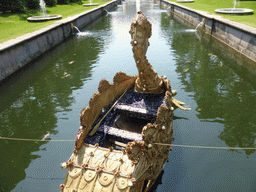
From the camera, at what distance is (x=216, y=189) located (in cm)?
528

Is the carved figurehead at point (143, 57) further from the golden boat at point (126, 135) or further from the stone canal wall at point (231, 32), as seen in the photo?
the stone canal wall at point (231, 32)

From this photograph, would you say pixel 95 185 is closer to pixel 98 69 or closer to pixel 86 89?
pixel 86 89

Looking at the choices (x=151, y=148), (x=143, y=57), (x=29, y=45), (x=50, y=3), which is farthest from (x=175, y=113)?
(x=50, y=3)

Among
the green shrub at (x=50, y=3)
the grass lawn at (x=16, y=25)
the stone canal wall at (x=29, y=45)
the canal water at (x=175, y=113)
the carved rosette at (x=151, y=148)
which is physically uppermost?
the green shrub at (x=50, y=3)

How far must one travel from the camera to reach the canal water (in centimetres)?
574

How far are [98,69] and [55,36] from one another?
723 centimetres

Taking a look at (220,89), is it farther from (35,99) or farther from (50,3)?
(50,3)

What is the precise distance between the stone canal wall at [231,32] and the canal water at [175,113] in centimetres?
73

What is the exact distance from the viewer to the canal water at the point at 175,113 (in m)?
5.74

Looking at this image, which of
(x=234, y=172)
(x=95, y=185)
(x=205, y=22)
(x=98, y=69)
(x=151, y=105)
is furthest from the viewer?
(x=205, y=22)

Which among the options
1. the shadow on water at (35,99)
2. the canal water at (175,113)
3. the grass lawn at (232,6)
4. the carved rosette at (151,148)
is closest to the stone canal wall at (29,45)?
the shadow on water at (35,99)

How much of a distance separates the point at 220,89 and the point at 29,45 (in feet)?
39.9

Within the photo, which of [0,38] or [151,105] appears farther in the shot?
[0,38]

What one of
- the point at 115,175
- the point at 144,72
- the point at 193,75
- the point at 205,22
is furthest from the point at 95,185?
the point at 205,22
